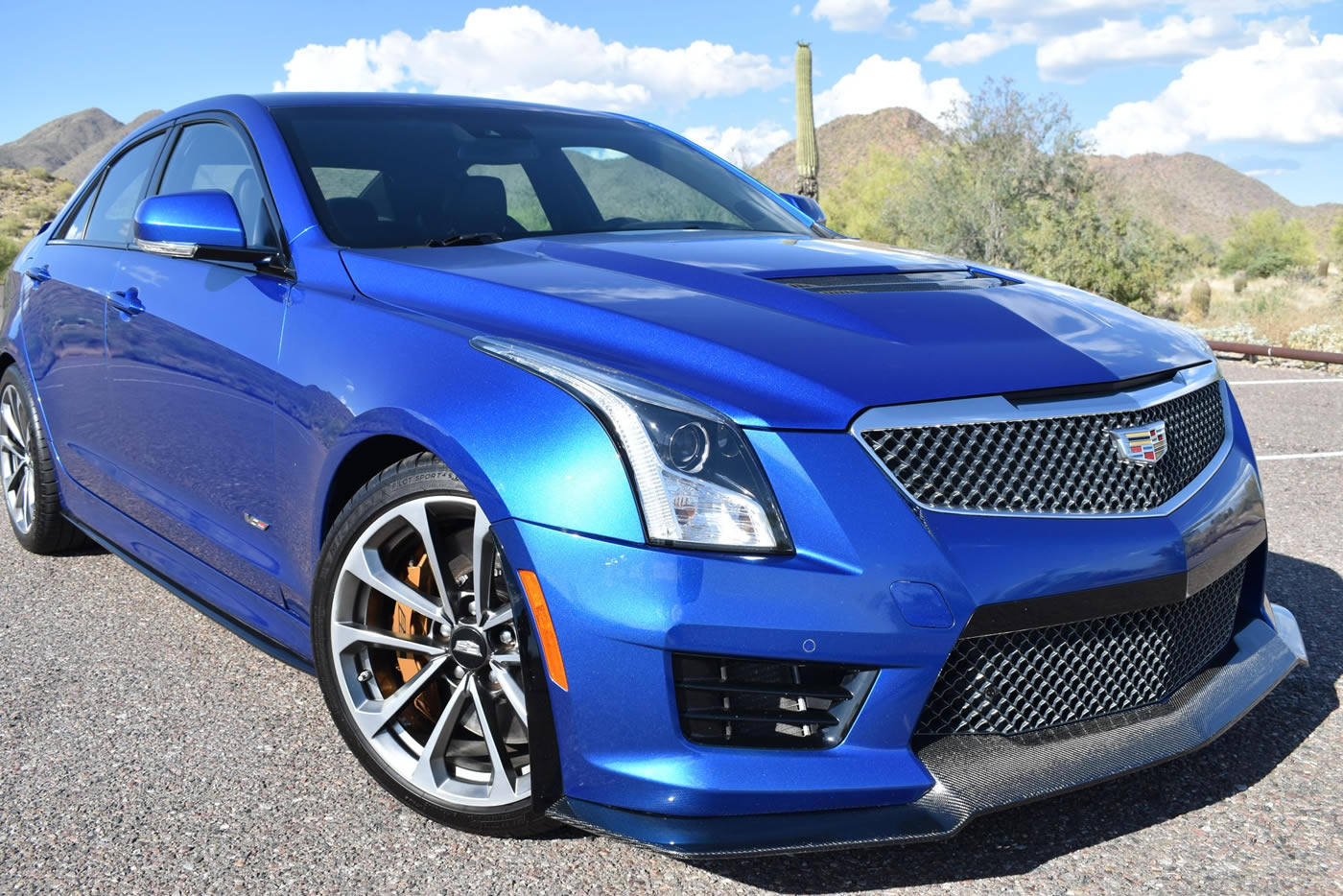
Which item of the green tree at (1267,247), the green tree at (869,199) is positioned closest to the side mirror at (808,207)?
the green tree at (869,199)

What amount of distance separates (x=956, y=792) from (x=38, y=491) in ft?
12.7

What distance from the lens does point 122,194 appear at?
4.32 m

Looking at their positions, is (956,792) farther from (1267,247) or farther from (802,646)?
(1267,247)

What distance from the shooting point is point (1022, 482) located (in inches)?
87.7

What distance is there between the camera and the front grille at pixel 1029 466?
215 cm

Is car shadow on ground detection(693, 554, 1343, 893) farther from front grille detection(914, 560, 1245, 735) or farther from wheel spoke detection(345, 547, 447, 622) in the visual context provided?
wheel spoke detection(345, 547, 447, 622)

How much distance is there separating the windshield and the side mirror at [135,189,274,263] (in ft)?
0.69

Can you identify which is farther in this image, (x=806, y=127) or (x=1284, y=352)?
(x=806, y=127)

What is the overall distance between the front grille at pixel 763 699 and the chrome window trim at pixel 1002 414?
1.16ft

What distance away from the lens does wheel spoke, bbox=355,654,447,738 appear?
253 cm

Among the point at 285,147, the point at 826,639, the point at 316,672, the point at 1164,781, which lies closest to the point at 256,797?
the point at 316,672

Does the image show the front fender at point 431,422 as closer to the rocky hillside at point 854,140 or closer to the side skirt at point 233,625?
the side skirt at point 233,625

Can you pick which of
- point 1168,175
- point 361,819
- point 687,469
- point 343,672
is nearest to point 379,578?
point 343,672

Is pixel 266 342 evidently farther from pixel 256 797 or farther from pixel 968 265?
pixel 968 265
